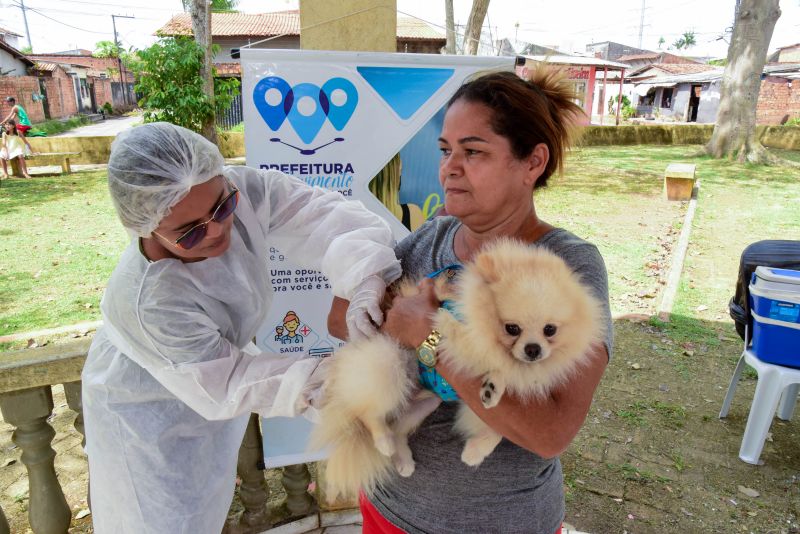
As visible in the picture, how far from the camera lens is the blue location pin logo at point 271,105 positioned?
272cm

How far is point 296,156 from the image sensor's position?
9.32ft

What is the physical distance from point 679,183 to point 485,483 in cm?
1258

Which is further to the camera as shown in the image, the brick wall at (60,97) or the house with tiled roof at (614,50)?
the house with tiled roof at (614,50)

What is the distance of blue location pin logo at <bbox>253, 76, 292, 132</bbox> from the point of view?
8.92 ft

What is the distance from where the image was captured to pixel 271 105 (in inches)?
108

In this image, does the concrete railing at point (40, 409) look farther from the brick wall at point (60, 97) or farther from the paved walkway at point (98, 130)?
the brick wall at point (60, 97)

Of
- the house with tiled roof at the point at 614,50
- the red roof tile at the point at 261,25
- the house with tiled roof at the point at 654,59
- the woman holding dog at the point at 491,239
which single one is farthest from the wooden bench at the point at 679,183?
the house with tiled roof at the point at 614,50

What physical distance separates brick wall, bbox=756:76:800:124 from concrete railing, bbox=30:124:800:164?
26.5 ft

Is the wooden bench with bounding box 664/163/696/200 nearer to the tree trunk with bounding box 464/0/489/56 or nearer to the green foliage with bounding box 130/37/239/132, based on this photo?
the tree trunk with bounding box 464/0/489/56

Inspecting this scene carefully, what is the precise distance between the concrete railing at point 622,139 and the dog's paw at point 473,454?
17871 mm

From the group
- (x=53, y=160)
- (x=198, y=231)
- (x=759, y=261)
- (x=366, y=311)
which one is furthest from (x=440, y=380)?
(x=53, y=160)

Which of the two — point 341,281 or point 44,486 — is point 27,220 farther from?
point 341,281

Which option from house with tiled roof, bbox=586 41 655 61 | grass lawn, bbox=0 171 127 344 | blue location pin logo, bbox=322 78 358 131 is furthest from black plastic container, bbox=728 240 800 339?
house with tiled roof, bbox=586 41 655 61

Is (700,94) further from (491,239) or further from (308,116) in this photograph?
(491,239)
